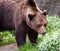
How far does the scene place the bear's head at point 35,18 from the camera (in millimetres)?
7047

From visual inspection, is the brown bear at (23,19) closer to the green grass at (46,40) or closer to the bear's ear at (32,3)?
the bear's ear at (32,3)

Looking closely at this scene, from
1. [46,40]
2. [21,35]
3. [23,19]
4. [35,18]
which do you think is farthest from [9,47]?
[46,40]

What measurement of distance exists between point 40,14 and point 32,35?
0.76 m

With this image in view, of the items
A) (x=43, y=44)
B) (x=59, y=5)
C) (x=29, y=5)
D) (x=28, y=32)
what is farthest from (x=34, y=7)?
(x=59, y=5)

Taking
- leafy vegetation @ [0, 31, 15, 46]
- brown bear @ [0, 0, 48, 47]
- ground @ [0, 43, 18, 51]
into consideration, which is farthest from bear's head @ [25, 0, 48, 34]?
leafy vegetation @ [0, 31, 15, 46]

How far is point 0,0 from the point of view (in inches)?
345

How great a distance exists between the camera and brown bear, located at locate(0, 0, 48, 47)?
719 centimetres

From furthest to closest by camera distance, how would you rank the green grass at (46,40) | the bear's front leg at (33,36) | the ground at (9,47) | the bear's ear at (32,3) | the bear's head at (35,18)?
the ground at (9,47) → the bear's front leg at (33,36) → the bear's ear at (32,3) → the bear's head at (35,18) → the green grass at (46,40)

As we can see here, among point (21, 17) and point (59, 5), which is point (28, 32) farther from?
point (59, 5)

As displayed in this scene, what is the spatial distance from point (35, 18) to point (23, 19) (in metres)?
0.53

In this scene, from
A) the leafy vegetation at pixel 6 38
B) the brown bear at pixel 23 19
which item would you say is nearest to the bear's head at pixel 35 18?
the brown bear at pixel 23 19

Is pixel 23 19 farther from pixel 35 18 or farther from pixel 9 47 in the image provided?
pixel 9 47

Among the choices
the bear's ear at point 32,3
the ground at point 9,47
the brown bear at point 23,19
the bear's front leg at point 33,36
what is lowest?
the ground at point 9,47

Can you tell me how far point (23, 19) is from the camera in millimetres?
7648
